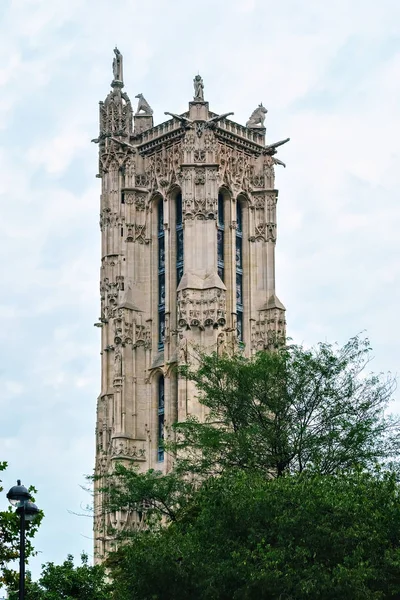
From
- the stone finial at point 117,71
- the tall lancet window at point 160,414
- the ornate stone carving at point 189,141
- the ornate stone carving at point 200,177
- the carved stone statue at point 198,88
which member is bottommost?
the tall lancet window at point 160,414

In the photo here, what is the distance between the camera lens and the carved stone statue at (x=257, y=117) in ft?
258

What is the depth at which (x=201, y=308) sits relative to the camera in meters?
70.6

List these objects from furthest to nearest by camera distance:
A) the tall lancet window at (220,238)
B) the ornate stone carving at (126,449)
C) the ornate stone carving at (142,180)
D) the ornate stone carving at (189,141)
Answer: the ornate stone carving at (142,180) → the tall lancet window at (220,238) → the ornate stone carving at (189,141) → the ornate stone carving at (126,449)

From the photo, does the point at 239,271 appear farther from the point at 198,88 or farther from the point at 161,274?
the point at 198,88

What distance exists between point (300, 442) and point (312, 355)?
3.95 meters

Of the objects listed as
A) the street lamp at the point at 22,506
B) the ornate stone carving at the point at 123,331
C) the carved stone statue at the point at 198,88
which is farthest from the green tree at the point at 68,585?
the carved stone statue at the point at 198,88

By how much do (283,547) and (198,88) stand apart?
42874mm

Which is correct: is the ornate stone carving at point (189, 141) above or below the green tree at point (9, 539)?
above

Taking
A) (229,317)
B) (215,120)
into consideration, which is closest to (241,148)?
(215,120)

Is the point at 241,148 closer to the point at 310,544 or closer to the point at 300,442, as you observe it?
the point at 300,442

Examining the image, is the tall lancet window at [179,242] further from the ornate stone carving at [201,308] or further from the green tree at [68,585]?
the green tree at [68,585]

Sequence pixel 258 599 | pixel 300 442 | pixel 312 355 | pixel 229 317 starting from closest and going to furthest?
pixel 258 599
pixel 300 442
pixel 312 355
pixel 229 317

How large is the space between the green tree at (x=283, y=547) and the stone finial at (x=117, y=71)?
146 feet

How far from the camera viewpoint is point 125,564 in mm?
38500
